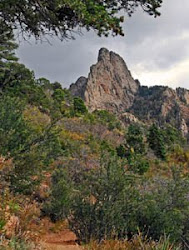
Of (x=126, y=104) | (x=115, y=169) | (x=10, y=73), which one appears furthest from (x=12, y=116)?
(x=126, y=104)

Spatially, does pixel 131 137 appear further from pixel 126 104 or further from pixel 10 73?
pixel 126 104

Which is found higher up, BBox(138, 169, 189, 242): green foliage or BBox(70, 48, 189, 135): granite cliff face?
BBox(70, 48, 189, 135): granite cliff face

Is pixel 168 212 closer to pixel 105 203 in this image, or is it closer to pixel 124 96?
pixel 105 203

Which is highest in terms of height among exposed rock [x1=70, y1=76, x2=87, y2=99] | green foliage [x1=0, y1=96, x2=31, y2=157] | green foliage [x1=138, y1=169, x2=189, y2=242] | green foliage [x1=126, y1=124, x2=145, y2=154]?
exposed rock [x1=70, y1=76, x2=87, y2=99]

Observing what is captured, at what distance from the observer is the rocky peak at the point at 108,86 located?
106 metres

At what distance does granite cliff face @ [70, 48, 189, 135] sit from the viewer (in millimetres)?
98581

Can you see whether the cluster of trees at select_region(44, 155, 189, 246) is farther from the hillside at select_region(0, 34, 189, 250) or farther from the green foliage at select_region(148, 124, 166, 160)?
the green foliage at select_region(148, 124, 166, 160)

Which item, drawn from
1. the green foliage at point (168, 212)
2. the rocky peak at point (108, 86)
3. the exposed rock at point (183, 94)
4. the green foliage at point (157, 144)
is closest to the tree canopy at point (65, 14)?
the green foliage at point (168, 212)

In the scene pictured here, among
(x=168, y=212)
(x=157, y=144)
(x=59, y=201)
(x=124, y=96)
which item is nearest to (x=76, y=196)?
(x=168, y=212)

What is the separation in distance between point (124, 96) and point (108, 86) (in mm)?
7583

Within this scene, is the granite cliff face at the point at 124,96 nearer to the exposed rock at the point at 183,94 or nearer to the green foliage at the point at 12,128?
the exposed rock at the point at 183,94

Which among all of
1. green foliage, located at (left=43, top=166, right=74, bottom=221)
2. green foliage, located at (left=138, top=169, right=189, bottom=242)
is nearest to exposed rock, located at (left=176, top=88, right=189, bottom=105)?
green foliage, located at (left=43, top=166, right=74, bottom=221)

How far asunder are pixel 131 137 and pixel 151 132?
5.31 m

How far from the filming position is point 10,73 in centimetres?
3447
